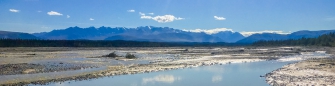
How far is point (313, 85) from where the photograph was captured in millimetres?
20688

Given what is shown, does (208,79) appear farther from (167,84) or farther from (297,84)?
(297,84)

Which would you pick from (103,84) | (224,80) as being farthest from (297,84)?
(103,84)

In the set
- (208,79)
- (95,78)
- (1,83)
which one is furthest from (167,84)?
(1,83)

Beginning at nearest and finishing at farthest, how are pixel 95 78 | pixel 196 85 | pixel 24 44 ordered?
pixel 196 85
pixel 95 78
pixel 24 44

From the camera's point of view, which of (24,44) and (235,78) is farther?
(24,44)

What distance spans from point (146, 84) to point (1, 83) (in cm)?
989

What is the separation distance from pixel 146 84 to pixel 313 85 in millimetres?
11316

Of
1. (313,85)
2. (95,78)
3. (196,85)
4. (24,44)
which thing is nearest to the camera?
(313,85)

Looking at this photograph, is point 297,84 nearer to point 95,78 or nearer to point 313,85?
point 313,85

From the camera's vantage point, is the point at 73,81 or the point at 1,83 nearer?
the point at 1,83

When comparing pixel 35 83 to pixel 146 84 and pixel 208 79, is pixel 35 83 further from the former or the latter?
pixel 208 79

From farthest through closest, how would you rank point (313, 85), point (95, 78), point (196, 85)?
point (95, 78) → point (196, 85) → point (313, 85)

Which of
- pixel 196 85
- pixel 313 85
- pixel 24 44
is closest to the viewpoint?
pixel 313 85

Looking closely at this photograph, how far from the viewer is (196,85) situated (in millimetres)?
22641
